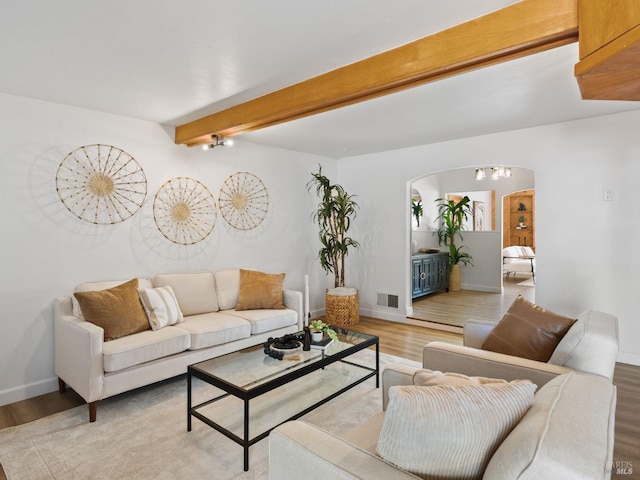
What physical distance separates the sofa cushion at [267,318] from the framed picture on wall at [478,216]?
6.50 m

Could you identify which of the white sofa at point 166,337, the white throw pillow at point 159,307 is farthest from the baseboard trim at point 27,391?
the white throw pillow at point 159,307

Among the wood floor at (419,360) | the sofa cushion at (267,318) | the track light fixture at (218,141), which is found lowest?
the wood floor at (419,360)

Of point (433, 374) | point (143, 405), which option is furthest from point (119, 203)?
point (433, 374)

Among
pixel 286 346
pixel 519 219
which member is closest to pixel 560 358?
pixel 286 346

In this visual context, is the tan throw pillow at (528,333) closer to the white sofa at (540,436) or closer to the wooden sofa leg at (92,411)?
the white sofa at (540,436)

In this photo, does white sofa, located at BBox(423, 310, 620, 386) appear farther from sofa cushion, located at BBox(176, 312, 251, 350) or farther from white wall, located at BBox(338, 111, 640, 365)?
white wall, located at BBox(338, 111, 640, 365)

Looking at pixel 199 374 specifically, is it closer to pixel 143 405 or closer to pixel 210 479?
pixel 210 479

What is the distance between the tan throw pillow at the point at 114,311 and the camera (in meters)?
2.92

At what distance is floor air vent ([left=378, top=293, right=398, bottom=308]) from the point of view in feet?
18.1

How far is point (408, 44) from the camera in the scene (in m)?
2.29

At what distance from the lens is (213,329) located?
3.37 meters

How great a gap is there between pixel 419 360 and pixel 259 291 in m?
1.86

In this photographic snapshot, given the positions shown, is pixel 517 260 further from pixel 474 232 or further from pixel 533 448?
pixel 533 448

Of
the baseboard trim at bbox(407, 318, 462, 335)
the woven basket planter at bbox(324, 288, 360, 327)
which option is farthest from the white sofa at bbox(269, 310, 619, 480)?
the woven basket planter at bbox(324, 288, 360, 327)
